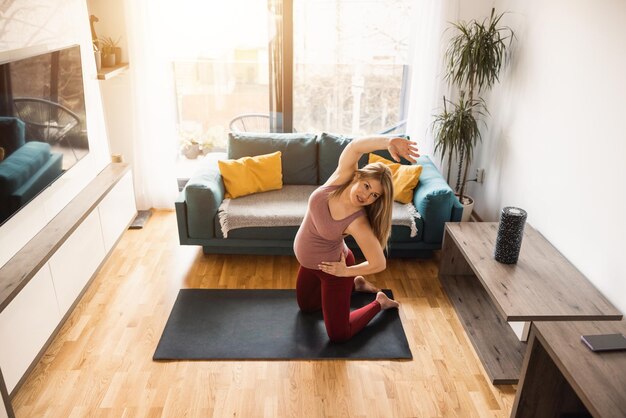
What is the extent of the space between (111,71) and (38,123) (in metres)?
1.19

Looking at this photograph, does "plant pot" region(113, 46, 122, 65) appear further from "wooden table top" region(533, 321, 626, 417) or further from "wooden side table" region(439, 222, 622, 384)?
"wooden table top" region(533, 321, 626, 417)

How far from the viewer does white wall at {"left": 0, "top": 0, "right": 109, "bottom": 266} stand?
2.42 m

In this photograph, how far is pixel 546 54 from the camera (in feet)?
10.4

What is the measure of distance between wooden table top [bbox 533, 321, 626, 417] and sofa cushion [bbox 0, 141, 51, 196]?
250 cm

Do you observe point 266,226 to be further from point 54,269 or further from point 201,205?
point 54,269

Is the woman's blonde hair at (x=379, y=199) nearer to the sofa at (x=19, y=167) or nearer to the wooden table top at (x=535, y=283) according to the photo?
the wooden table top at (x=535, y=283)

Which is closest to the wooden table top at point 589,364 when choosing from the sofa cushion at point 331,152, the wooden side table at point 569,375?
the wooden side table at point 569,375

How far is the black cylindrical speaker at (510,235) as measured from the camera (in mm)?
2611

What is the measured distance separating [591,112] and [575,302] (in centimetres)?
103

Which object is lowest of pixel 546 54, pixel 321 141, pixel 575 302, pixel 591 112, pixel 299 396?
pixel 299 396

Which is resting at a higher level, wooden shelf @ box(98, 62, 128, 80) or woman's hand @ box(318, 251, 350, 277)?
wooden shelf @ box(98, 62, 128, 80)

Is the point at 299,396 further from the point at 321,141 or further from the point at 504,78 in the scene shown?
the point at 504,78

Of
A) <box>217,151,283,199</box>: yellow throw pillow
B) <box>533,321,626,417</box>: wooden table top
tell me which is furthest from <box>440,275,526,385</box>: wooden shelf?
<box>217,151,283,199</box>: yellow throw pillow

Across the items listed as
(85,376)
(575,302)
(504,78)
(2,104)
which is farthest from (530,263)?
(2,104)
